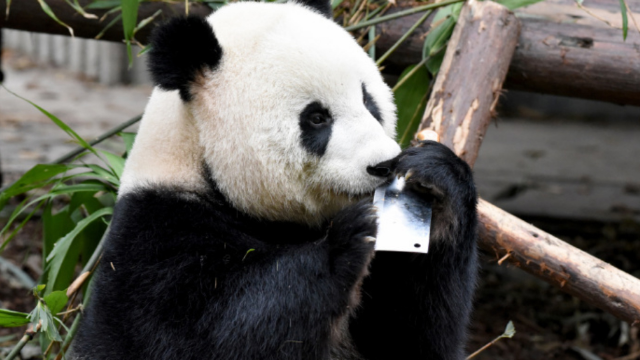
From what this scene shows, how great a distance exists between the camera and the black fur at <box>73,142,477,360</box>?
2.09 m

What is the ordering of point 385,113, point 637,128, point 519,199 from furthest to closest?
point 637,128, point 519,199, point 385,113

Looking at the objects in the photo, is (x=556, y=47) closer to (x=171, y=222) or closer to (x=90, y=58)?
(x=171, y=222)

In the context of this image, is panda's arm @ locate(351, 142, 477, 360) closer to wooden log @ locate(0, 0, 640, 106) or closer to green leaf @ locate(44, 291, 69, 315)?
green leaf @ locate(44, 291, 69, 315)

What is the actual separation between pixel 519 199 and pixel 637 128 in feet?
14.0

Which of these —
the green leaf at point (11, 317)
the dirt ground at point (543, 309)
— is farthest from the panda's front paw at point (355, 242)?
the dirt ground at point (543, 309)

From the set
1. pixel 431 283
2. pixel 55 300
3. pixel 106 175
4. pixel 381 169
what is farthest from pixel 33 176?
pixel 431 283

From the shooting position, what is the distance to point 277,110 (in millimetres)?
2234

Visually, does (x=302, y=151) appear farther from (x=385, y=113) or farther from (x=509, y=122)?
(x=509, y=122)

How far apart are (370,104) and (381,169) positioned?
329 mm

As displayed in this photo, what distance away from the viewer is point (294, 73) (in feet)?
7.32

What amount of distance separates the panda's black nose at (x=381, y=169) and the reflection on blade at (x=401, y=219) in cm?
5

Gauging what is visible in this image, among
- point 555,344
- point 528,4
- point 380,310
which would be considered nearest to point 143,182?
point 380,310

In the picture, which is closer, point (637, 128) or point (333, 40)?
point (333, 40)

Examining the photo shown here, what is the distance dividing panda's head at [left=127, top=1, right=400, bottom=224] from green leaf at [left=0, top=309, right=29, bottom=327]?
91 centimetres
